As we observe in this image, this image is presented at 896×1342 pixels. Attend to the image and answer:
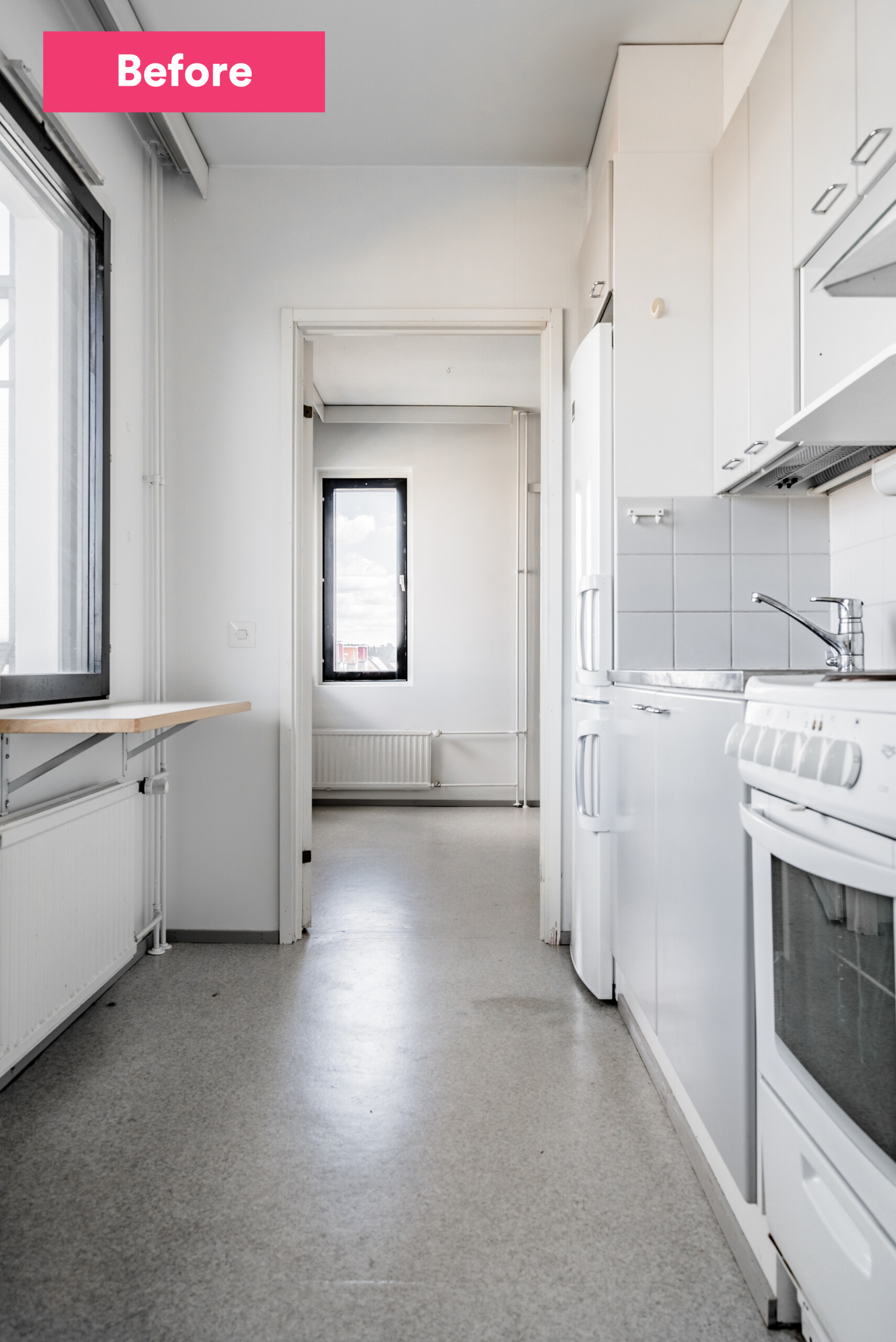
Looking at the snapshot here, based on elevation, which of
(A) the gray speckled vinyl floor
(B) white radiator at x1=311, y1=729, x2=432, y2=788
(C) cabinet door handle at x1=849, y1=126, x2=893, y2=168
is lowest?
(A) the gray speckled vinyl floor

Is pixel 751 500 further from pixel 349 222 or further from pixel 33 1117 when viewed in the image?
pixel 33 1117

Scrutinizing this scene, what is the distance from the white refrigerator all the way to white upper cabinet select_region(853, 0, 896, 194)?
905mm

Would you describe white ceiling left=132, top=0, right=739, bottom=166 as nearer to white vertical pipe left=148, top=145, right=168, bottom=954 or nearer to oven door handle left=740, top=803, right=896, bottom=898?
white vertical pipe left=148, top=145, right=168, bottom=954

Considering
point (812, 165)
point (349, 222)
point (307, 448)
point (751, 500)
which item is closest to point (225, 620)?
point (307, 448)

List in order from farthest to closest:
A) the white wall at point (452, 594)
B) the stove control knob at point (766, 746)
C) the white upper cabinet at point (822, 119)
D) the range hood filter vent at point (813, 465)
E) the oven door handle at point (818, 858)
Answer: the white wall at point (452, 594)
the range hood filter vent at point (813, 465)
the white upper cabinet at point (822, 119)
the stove control knob at point (766, 746)
the oven door handle at point (818, 858)

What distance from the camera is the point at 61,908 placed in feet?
6.66

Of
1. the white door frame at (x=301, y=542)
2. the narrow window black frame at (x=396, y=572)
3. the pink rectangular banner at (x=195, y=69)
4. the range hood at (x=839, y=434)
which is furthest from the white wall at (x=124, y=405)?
the narrow window black frame at (x=396, y=572)

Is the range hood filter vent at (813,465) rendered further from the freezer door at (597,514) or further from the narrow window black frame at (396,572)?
the narrow window black frame at (396,572)

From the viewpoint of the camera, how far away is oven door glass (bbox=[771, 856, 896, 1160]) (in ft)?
2.77

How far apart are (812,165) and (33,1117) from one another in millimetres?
2532

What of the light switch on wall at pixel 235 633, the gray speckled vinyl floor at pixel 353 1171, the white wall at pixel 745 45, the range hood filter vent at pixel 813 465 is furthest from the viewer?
the light switch on wall at pixel 235 633

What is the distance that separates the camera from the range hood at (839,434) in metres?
1.39

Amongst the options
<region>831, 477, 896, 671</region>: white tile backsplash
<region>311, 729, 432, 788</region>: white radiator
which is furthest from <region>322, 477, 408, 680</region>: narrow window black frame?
<region>831, 477, 896, 671</region>: white tile backsplash

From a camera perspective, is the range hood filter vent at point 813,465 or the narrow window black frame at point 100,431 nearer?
the range hood filter vent at point 813,465
